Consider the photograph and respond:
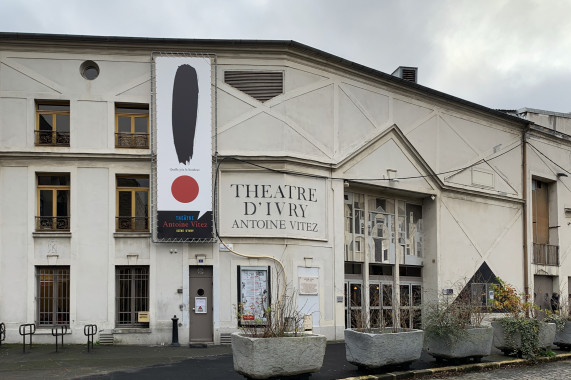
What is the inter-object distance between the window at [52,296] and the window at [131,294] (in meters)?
1.54

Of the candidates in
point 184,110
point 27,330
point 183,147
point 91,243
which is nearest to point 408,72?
point 184,110

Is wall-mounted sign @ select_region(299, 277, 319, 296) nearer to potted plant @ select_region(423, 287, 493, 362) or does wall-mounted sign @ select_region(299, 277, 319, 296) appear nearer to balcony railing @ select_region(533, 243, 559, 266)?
potted plant @ select_region(423, 287, 493, 362)

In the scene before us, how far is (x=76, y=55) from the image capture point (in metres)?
19.0

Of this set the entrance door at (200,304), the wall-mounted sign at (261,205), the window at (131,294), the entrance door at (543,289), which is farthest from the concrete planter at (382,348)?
the entrance door at (543,289)

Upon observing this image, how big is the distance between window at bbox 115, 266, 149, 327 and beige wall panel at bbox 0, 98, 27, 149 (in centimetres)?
494

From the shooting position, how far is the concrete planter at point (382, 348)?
41.2ft

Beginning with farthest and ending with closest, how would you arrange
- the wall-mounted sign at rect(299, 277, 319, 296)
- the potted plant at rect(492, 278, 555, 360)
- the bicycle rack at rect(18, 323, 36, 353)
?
the wall-mounted sign at rect(299, 277, 319, 296) < the bicycle rack at rect(18, 323, 36, 353) < the potted plant at rect(492, 278, 555, 360)

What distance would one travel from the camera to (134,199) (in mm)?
19344

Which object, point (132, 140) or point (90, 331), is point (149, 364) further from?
point (132, 140)

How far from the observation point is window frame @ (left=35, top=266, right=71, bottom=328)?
60.7 ft

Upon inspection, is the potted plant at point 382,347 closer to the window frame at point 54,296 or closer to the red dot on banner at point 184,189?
the red dot on banner at point 184,189

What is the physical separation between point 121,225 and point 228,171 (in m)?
3.74

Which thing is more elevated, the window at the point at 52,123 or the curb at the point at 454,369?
the window at the point at 52,123

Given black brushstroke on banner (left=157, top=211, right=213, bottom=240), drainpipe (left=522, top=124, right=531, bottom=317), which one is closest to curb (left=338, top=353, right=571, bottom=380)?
black brushstroke on banner (left=157, top=211, right=213, bottom=240)
